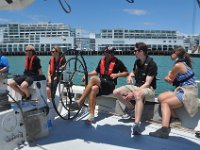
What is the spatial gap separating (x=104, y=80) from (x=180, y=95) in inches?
49.4

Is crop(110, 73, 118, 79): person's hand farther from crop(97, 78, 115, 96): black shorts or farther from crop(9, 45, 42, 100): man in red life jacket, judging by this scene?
crop(9, 45, 42, 100): man in red life jacket

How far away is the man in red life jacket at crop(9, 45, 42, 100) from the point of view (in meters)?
4.98

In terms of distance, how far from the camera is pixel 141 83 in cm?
463

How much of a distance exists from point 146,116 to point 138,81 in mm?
551


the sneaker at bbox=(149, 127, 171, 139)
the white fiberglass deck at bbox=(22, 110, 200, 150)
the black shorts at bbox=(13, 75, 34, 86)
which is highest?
the black shorts at bbox=(13, 75, 34, 86)

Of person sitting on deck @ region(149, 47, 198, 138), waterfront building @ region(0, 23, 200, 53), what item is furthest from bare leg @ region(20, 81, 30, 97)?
waterfront building @ region(0, 23, 200, 53)

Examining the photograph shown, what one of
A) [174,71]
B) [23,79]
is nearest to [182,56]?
[174,71]

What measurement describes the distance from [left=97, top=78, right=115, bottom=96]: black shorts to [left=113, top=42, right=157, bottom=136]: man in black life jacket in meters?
0.29

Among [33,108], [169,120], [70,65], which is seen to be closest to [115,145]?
[169,120]

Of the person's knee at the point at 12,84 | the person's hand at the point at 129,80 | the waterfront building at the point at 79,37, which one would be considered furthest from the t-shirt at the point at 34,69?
the waterfront building at the point at 79,37

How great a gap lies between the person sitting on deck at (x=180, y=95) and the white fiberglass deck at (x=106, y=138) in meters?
0.22

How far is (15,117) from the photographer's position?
362 centimetres

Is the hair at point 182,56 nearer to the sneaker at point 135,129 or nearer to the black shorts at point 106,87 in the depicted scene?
the sneaker at point 135,129

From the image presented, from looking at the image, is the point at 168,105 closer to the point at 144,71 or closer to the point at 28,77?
the point at 144,71
